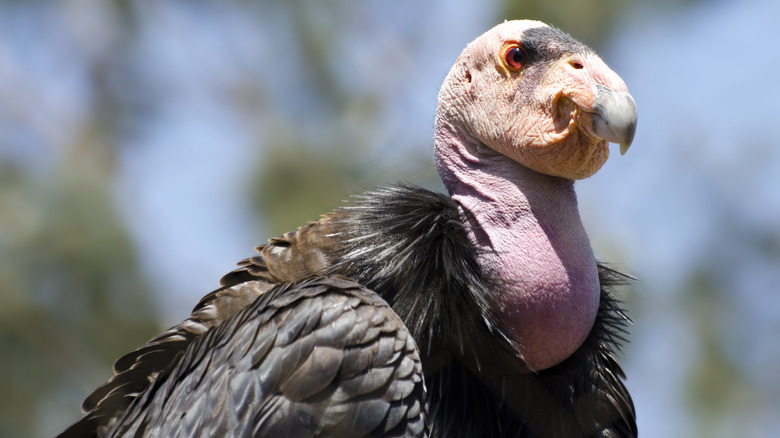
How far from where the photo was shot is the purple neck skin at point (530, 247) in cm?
351

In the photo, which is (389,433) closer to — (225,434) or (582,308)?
(225,434)

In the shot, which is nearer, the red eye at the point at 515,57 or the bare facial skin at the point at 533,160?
the bare facial skin at the point at 533,160

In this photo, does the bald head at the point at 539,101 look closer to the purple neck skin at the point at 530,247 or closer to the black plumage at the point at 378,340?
the purple neck skin at the point at 530,247

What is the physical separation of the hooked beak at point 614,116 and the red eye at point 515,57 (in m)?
0.38

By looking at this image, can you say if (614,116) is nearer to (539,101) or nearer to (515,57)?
(539,101)

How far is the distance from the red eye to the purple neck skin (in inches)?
13.2

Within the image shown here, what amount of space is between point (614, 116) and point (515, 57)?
1.93ft

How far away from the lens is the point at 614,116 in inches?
133

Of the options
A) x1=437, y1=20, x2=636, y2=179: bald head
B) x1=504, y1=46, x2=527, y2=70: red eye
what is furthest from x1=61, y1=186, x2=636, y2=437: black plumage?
x1=504, y1=46, x2=527, y2=70: red eye

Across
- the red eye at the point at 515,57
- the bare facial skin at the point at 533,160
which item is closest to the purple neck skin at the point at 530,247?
the bare facial skin at the point at 533,160

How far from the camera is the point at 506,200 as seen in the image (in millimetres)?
3725

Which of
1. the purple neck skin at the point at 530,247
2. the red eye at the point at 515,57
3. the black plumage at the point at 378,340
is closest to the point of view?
the black plumage at the point at 378,340

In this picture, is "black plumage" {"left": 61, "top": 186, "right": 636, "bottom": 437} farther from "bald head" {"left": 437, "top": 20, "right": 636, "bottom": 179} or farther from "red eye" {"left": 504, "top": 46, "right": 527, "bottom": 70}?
"red eye" {"left": 504, "top": 46, "right": 527, "bottom": 70}

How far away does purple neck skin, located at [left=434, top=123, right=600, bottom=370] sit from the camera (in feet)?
11.5
